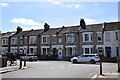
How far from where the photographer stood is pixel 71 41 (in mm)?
38969

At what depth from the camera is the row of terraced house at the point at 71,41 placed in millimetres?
34188

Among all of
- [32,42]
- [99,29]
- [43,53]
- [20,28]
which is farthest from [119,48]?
[20,28]

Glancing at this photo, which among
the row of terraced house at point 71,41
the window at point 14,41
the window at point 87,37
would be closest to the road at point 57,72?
the row of terraced house at point 71,41

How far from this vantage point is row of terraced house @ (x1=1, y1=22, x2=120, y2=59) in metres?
34.2

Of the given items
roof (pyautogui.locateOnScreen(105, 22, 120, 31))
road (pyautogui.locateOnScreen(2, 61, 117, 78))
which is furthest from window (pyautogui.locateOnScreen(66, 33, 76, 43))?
road (pyautogui.locateOnScreen(2, 61, 117, 78))

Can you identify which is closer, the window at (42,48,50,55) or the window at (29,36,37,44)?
the window at (42,48,50,55)

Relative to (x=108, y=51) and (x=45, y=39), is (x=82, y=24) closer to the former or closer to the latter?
(x=108, y=51)

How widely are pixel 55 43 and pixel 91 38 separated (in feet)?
31.6

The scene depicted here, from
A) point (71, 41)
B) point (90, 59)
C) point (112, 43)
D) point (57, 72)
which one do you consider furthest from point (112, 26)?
point (57, 72)

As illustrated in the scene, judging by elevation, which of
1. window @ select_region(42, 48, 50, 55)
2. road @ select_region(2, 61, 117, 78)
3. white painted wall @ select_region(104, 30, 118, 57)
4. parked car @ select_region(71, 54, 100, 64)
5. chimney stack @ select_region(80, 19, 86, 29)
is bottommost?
road @ select_region(2, 61, 117, 78)

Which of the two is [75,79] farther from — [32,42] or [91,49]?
[32,42]

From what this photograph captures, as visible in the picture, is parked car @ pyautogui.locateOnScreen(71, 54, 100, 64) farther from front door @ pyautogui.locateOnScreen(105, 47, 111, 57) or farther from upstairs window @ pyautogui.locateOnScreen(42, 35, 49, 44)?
upstairs window @ pyautogui.locateOnScreen(42, 35, 49, 44)

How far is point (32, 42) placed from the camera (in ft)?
150

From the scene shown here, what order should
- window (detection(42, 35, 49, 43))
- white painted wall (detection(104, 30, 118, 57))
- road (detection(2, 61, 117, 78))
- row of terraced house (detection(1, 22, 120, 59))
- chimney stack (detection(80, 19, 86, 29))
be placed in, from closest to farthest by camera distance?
road (detection(2, 61, 117, 78)) < white painted wall (detection(104, 30, 118, 57)) < row of terraced house (detection(1, 22, 120, 59)) < chimney stack (detection(80, 19, 86, 29)) < window (detection(42, 35, 49, 43))
